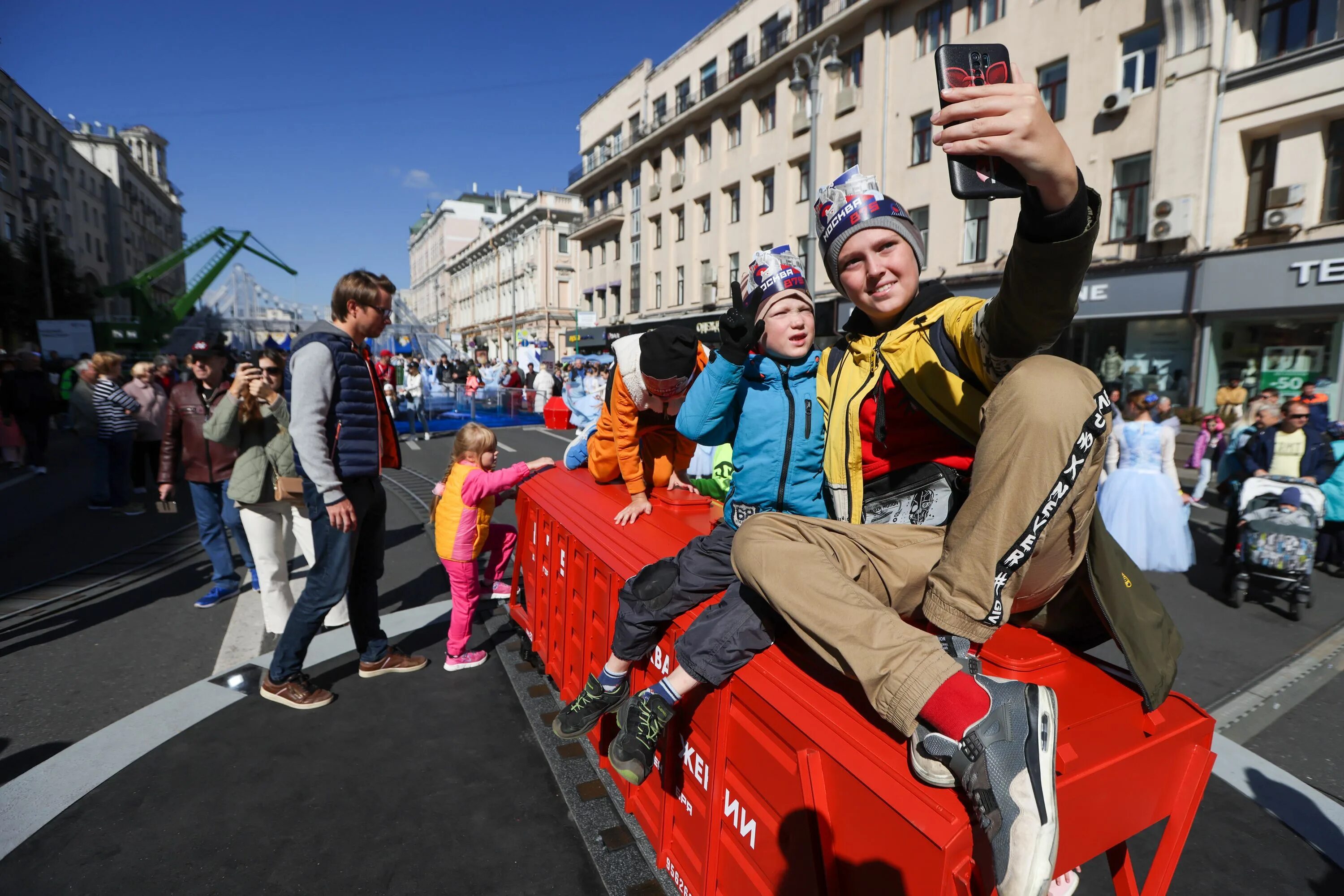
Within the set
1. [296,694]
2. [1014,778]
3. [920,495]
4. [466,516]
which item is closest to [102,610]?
[296,694]

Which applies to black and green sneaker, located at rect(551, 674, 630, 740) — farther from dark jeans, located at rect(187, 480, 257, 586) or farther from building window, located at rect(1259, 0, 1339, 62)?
building window, located at rect(1259, 0, 1339, 62)

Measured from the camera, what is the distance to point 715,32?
29.2m

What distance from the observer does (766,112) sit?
26.9 m

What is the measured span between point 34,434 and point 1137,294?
22443 mm

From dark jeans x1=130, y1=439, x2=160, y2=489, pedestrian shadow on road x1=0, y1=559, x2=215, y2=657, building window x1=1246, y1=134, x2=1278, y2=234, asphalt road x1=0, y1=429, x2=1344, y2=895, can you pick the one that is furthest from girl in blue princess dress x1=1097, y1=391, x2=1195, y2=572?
dark jeans x1=130, y1=439, x2=160, y2=489

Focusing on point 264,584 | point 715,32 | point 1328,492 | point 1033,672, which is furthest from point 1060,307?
point 715,32

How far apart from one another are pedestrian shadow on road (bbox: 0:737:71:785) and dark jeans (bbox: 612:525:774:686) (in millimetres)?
3145

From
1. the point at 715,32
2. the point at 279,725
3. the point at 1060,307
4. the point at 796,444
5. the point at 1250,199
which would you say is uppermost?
the point at 715,32

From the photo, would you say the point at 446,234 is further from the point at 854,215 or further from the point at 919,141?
the point at 854,215

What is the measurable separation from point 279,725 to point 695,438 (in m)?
2.98

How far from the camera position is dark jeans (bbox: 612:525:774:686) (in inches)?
76.0

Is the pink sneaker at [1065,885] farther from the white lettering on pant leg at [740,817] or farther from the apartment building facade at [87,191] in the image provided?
the apartment building facade at [87,191]

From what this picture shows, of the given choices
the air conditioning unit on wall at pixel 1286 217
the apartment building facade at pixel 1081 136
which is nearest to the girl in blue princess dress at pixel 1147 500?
the apartment building facade at pixel 1081 136

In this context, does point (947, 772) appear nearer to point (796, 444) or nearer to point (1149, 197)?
point (796, 444)
